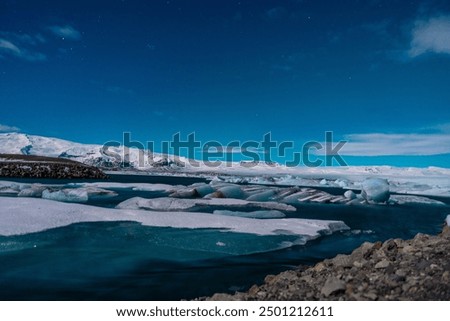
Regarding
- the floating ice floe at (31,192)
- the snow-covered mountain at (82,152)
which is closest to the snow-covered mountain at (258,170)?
the snow-covered mountain at (82,152)

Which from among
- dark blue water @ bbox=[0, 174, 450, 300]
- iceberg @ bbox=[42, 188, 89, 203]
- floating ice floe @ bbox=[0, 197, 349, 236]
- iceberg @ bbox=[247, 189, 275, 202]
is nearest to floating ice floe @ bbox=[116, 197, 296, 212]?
floating ice floe @ bbox=[0, 197, 349, 236]

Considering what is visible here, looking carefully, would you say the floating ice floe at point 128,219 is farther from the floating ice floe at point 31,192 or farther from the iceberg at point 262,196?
the iceberg at point 262,196

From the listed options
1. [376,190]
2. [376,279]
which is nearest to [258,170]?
[376,190]

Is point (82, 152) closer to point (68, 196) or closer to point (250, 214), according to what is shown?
point (68, 196)

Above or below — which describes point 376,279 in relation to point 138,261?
above
